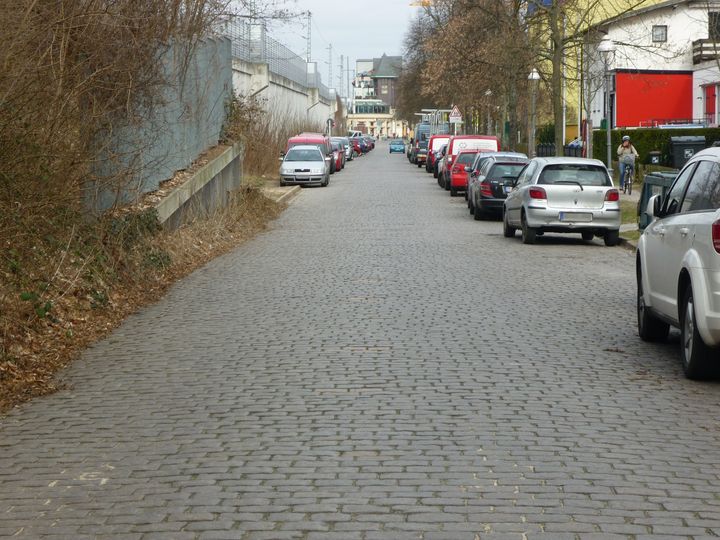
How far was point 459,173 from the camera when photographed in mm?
38188

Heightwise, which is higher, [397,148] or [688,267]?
[688,267]

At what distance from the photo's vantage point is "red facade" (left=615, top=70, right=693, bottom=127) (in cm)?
6631

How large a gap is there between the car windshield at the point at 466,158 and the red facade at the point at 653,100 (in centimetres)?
2906

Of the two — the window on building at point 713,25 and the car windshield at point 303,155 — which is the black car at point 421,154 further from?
the window on building at point 713,25

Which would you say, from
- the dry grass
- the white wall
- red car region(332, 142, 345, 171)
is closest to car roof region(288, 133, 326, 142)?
the white wall

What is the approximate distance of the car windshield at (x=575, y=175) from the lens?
71.6 feet

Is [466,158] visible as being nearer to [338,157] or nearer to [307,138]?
[307,138]

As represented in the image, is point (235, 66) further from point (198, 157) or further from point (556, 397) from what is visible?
point (556, 397)

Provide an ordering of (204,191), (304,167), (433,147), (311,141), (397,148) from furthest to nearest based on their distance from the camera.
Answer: (397,148), (433,147), (311,141), (304,167), (204,191)

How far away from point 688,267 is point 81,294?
245 inches

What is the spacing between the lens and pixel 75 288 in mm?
12406

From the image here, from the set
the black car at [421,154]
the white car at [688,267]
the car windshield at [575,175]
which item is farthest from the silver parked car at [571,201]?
the black car at [421,154]

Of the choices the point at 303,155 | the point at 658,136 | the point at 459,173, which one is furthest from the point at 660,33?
the point at 459,173

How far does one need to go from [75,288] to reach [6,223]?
206 centimetres
